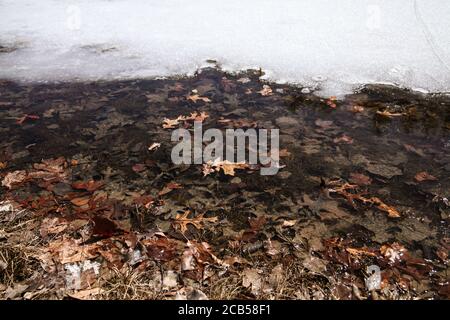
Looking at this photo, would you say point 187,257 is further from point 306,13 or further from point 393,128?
point 306,13

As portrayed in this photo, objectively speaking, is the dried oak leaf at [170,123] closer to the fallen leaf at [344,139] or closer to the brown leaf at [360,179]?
the fallen leaf at [344,139]

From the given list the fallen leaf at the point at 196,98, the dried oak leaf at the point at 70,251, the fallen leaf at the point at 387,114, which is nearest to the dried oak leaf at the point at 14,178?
the dried oak leaf at the point at 70,251

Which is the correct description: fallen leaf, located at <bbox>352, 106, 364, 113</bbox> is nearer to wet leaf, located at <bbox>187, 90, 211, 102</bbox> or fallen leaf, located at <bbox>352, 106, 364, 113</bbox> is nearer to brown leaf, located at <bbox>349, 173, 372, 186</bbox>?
brown leaf, located at <bbox>349, 173, 372, 186</bbox>

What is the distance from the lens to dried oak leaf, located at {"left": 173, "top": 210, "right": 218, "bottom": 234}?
86.2 inches

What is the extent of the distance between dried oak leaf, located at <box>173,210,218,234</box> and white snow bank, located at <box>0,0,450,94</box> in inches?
97.1

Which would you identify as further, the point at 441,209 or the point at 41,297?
the point at 441,209

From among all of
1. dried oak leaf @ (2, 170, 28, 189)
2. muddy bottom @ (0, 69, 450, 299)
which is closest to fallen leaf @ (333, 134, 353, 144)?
muddy bottom @ (0, 69, 450, 299)

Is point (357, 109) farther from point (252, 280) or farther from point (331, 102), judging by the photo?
point (252, 280)

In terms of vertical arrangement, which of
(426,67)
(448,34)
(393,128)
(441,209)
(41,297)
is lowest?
(41,297)

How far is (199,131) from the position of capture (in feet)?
10.5

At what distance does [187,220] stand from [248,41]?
378cm

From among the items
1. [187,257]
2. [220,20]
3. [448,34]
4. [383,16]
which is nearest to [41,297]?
[187,257]

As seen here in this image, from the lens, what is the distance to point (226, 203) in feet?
7.79
